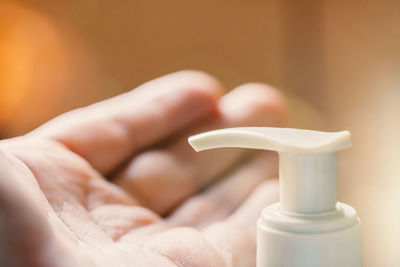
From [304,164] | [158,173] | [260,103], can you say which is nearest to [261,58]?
[260,103]

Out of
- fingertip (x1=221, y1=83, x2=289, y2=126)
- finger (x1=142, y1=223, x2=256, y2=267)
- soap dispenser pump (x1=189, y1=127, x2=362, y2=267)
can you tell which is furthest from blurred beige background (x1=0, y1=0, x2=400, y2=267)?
soap dispenser pump (x1=189, y1=127, x2=362, y2=267)

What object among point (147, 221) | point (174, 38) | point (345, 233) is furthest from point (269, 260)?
point (174, 38)

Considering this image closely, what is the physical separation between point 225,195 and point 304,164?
0.23 metres

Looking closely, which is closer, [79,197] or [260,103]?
[79,197]

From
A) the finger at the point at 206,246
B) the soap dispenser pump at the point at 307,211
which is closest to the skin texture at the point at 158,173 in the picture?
the finger at the point at 206,246

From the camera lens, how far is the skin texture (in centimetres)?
33

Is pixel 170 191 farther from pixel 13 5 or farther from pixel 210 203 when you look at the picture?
pixel 13 5

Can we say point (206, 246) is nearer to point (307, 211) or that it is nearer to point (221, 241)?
point (221, 241)

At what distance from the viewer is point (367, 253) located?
1.53 feet

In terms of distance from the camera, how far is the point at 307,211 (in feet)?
0.75

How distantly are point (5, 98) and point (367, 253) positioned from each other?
36cm

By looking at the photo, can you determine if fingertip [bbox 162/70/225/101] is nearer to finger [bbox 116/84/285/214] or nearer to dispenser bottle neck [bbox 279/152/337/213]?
finger [bbox 116/84/285/214]

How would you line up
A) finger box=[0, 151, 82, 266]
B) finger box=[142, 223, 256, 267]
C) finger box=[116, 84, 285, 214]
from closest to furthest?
finger box=[0, 151, 82, 266] → finger box=[142, 223, 256, 267] → finger box=[116, 84, 285, 214]

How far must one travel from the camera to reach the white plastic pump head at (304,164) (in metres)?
0.23
